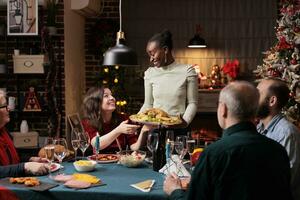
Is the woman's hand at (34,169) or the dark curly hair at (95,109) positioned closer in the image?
the woman's hand at (34,169)

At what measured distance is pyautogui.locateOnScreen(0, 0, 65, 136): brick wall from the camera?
529cm

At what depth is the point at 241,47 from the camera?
6.87m

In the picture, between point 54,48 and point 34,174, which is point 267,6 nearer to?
point 54,48

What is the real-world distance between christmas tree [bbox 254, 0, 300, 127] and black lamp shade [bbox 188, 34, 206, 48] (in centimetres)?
183

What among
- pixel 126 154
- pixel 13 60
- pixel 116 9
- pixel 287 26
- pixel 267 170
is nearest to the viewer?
pixel 267 170

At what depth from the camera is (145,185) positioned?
7.27ft

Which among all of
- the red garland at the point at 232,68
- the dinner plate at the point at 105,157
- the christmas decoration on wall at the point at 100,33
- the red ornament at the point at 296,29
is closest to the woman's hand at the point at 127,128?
the dinner plate at the point at 105,157

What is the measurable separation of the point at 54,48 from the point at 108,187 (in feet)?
11.7

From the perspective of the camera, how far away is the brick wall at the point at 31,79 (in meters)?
5.29

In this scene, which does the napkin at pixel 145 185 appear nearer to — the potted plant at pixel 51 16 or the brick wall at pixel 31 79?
the brick wall at pixel 31 79

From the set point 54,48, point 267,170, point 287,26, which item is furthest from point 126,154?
point 54,48

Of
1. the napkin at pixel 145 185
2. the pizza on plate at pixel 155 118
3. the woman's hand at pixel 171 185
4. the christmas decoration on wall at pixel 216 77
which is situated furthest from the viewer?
the christmas decoration on wall at pixel 216 77

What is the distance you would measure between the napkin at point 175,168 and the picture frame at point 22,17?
3144mm

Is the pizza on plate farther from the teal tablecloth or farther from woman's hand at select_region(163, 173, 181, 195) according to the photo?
woman's hand at select_region(163, 173, 181, 195)
